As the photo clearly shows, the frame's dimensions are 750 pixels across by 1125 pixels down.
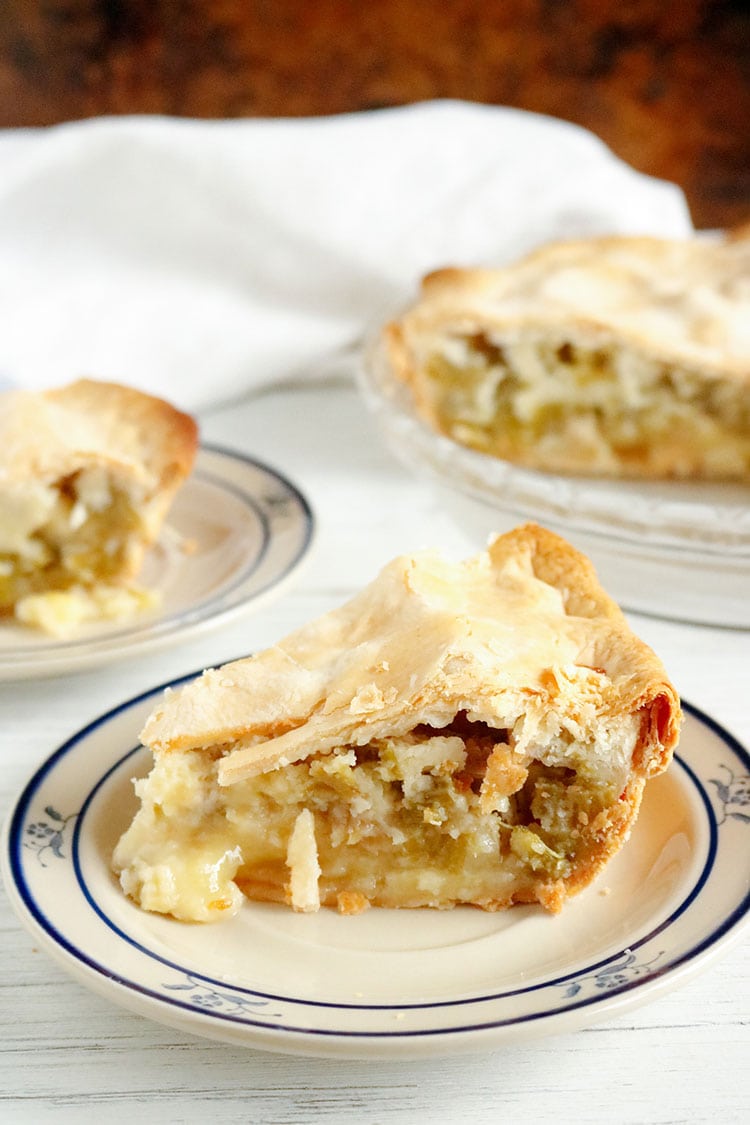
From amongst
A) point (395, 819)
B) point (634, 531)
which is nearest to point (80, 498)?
point (634, 531)

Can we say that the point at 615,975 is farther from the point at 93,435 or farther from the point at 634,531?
the point at 93,435

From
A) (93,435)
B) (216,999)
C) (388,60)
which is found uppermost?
(216,999)

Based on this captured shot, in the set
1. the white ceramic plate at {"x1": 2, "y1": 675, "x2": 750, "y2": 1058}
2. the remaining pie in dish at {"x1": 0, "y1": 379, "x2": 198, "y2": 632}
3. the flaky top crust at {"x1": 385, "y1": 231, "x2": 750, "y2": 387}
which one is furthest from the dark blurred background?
the white ceramic plate at {"x1": 2, "y1": 675, "x2": 750, "y2": 1058}

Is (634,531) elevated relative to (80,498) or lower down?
elevated

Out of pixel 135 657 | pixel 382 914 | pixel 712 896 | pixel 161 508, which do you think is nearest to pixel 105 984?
pixel 382 914

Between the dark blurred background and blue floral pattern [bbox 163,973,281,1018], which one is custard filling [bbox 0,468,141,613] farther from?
the dark blurred background

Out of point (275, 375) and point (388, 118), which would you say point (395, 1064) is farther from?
point (388, 118)
